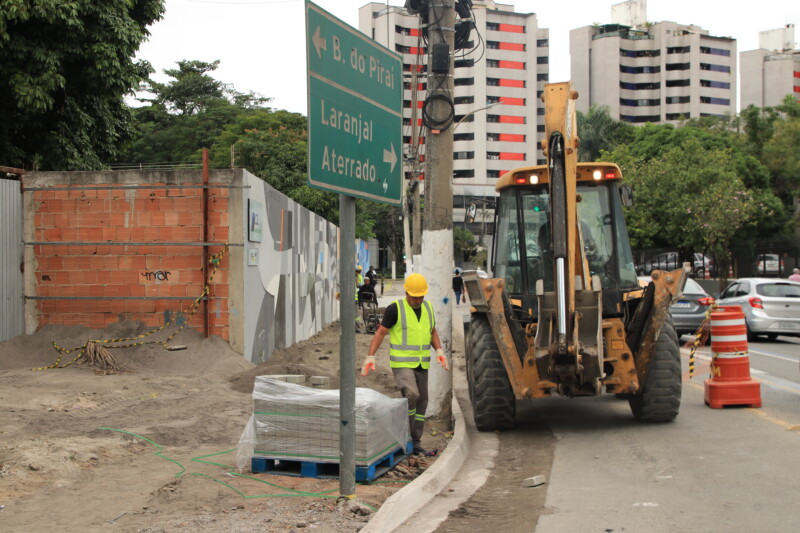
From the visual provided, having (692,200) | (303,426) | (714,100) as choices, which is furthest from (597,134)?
(303,426)

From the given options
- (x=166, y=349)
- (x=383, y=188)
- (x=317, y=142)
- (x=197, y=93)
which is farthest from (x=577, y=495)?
(x=197, y=93)

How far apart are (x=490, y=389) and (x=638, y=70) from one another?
340 feet

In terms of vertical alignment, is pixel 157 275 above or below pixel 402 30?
below

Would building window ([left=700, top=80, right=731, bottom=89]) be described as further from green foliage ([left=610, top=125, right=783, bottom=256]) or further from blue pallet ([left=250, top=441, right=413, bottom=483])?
blue pallet ([left=250, top=441, right=413, bottom=483])

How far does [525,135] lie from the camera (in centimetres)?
9538

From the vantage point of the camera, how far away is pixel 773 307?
18.6 m

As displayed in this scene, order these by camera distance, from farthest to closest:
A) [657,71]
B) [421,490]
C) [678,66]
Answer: [657,71]
[678,66]
[421,490]

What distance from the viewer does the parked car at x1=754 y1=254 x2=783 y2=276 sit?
45328mm

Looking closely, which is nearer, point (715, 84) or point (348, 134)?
point (348, 134)

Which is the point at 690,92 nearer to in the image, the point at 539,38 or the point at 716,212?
the point at 539,38

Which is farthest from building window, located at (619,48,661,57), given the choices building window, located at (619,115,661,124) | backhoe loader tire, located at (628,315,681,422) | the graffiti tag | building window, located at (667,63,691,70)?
backhoe loader tire, located at (628,315,681,422)

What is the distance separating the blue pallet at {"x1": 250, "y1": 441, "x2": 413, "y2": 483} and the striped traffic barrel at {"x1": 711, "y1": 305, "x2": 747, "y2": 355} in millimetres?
5156

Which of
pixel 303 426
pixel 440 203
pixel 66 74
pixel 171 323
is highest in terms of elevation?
pixel 66 74

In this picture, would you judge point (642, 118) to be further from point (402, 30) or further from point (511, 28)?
point (402, 30)
